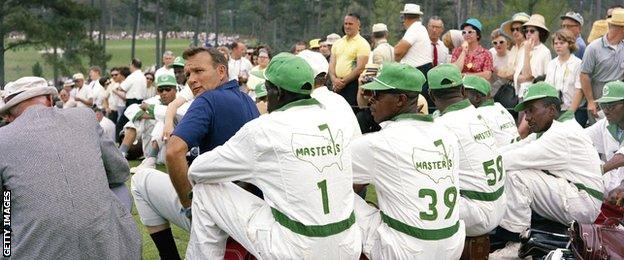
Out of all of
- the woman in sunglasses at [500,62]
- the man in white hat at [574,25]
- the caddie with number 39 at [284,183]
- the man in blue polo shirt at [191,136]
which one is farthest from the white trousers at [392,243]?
the man in white hat at [574,25]

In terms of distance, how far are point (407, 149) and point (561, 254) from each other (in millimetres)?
1467

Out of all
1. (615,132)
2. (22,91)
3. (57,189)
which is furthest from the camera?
(615,132)

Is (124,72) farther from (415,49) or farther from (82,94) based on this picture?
(415,49)

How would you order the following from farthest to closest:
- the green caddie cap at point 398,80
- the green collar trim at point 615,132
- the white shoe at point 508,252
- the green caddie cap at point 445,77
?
the green collar trim at point 615,132
the white shoe at point 508,252
the green caddie cap at point 445,77
the green caddie cap at point 398,80

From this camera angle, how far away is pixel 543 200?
25.6 feet

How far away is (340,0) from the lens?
159 feet

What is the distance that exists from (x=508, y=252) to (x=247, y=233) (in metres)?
3.33

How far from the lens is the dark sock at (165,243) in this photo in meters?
6.95

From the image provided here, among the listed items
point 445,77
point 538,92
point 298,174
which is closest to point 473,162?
point 445,77

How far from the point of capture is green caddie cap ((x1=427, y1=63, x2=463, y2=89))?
728cm

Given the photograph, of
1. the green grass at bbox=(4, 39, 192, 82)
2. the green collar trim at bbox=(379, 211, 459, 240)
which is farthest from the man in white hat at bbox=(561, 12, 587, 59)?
the green grass at bbox=(4, 39, 192, 82)

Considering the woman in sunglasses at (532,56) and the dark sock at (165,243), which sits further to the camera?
the woman in sunglasses at (532,56)

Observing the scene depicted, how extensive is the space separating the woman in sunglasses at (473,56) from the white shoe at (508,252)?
4297 mm

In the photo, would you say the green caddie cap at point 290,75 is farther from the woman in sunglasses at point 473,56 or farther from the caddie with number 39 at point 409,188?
the woman in sunglasses at point 473,56
